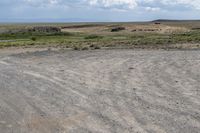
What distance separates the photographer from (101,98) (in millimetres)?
11453

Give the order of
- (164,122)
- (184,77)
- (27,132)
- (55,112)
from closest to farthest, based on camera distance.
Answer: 1. (27,132)
2. (164,122)
3. (55,112)
4. (184,77)

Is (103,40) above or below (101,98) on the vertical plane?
below

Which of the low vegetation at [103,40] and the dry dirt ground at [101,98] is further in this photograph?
the low vegetation at [103,40]

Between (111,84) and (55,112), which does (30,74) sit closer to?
(111,84)

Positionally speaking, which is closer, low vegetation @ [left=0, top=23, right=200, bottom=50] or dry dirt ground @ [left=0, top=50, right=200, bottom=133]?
dry dirt ground @ [left=0, top=50, right=200, bottom=133]

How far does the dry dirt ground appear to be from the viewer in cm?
864

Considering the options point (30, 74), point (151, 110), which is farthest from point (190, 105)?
point (30, 74)

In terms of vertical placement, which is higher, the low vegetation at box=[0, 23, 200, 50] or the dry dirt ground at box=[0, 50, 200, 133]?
the dry dirt ground at box=[0, 50, 200, 133]

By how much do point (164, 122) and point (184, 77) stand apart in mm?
6819

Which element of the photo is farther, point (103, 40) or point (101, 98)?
point (103, 40)

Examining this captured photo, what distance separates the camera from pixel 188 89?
12.7 metres

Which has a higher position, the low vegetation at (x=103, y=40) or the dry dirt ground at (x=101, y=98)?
the dry dirt ground at (x=101, y=98)

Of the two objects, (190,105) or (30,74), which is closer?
(190,105)

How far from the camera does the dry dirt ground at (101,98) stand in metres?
8.64
